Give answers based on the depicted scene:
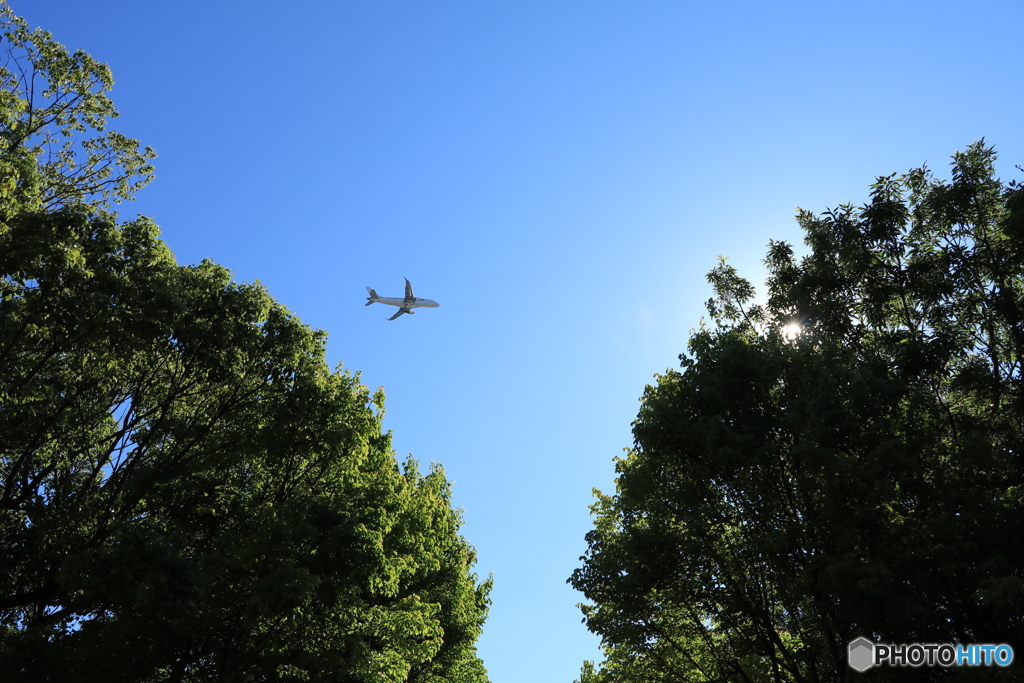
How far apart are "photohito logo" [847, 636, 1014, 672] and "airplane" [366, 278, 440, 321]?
2270 inches

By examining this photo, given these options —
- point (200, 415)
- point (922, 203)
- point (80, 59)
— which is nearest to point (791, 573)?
point (922, 203)

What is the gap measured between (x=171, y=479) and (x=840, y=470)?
628 inches

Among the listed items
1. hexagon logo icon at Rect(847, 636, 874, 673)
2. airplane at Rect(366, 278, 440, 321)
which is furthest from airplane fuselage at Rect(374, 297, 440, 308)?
hexagon logo icon at Rect(847, 636, 874, 673)

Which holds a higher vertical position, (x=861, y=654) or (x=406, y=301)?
(x=406, y=301)

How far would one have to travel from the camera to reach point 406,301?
238ft

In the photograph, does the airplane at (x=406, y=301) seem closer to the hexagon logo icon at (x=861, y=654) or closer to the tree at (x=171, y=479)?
the tree at (x=171, y=479)

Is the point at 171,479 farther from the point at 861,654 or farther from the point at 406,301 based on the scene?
the point at 406,301

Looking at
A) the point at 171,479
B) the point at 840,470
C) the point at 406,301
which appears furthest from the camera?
the point at 406,301

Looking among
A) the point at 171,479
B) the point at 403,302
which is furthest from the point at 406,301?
the point at 171,479

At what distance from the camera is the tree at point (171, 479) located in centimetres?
1525

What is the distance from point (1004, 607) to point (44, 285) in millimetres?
20388

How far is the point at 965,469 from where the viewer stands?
16344mm

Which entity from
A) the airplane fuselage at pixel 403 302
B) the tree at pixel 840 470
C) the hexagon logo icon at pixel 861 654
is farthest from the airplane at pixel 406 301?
the hexagon logo icon at pixel 861 654

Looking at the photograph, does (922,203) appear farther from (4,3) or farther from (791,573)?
(4,3)
